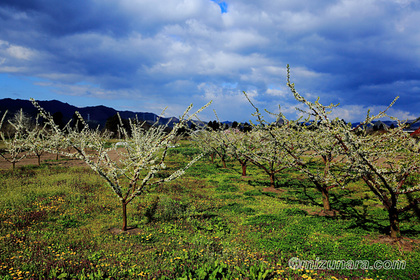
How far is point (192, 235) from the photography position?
8641 millimetres

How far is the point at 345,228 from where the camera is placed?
923cm

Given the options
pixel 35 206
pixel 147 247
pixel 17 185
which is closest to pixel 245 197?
pixel 147 247

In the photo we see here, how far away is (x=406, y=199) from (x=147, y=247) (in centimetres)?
1375

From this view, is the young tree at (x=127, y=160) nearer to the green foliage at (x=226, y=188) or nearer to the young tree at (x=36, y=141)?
the young tree at (x=36, y=141)

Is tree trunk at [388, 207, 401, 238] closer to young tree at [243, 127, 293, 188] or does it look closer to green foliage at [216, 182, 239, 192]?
young tree at [243, 127, 293, 188]

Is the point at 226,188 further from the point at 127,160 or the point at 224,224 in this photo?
the point at 127,160

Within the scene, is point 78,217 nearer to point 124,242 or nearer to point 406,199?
point 124,242

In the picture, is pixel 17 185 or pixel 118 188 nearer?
pixel 118 188

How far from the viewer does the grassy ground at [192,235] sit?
6094mm

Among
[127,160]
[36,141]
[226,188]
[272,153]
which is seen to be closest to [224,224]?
[127,160]

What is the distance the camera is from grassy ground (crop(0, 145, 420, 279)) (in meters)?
6.09

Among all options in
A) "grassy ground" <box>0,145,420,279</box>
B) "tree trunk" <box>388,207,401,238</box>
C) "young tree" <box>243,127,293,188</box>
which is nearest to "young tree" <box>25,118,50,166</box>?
"grassy ground" <box>0,145,420,279</box>

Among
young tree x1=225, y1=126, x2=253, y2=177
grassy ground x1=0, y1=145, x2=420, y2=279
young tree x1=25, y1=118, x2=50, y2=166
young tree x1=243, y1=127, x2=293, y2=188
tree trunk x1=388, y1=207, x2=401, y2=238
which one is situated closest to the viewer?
grassy ground x1=0, y1=145, x2=420, y2=279

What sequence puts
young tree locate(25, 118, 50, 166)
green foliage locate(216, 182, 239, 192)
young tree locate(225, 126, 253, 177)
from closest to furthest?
young tree locate(225, 126, 253, 177) < young tree locate(25, 118, 50, 166) < green foliage locate(216, 182, 239, 192)
